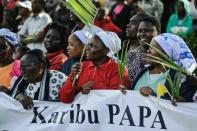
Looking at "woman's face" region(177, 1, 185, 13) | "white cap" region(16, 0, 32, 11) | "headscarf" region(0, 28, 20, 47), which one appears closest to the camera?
"headscarf" region(0, 28, 20, 47)

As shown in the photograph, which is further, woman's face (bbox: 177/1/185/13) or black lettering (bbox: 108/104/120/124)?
woman's face (bbox: 177/1/185/13)

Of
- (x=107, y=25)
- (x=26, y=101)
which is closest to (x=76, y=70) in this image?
(x=26, y=101)

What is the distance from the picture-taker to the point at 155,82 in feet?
25.6

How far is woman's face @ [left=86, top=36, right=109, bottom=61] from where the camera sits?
8.20 meters

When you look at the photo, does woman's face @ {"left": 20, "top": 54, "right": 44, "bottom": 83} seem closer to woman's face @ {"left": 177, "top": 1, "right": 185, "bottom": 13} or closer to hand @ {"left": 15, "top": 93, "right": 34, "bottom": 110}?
hand @ {"left": 15, "top": 93, "right": 34, "bottom": 110}

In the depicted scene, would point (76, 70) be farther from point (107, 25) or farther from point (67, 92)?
point (107, 25)

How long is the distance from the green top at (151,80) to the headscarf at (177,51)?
0.20 m

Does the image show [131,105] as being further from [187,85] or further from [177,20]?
[177,20]

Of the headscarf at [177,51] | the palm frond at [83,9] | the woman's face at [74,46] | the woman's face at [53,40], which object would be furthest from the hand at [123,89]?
the woman's face at [53,40]

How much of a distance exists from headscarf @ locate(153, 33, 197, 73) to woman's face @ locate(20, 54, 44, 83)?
1318mm

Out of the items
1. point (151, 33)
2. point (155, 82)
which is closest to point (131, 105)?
point (155, 82)

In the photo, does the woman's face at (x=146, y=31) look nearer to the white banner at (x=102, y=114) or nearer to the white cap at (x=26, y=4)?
the white banner at (x=102, y=114)

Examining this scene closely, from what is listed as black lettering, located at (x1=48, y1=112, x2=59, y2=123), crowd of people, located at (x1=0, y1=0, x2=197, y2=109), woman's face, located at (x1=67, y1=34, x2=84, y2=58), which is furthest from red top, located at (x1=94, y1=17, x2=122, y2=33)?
black lettering, located at (x1=48, y1=112, x2=59, y2=123)

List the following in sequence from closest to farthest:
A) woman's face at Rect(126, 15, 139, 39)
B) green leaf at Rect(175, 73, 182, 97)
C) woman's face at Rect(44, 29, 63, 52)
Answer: green leaf at Rect(175, 73, 182, 97)
woman's face at Rect(126, 15, 139, 39)
woman's face at Rect(44, 29, 63, 52)
